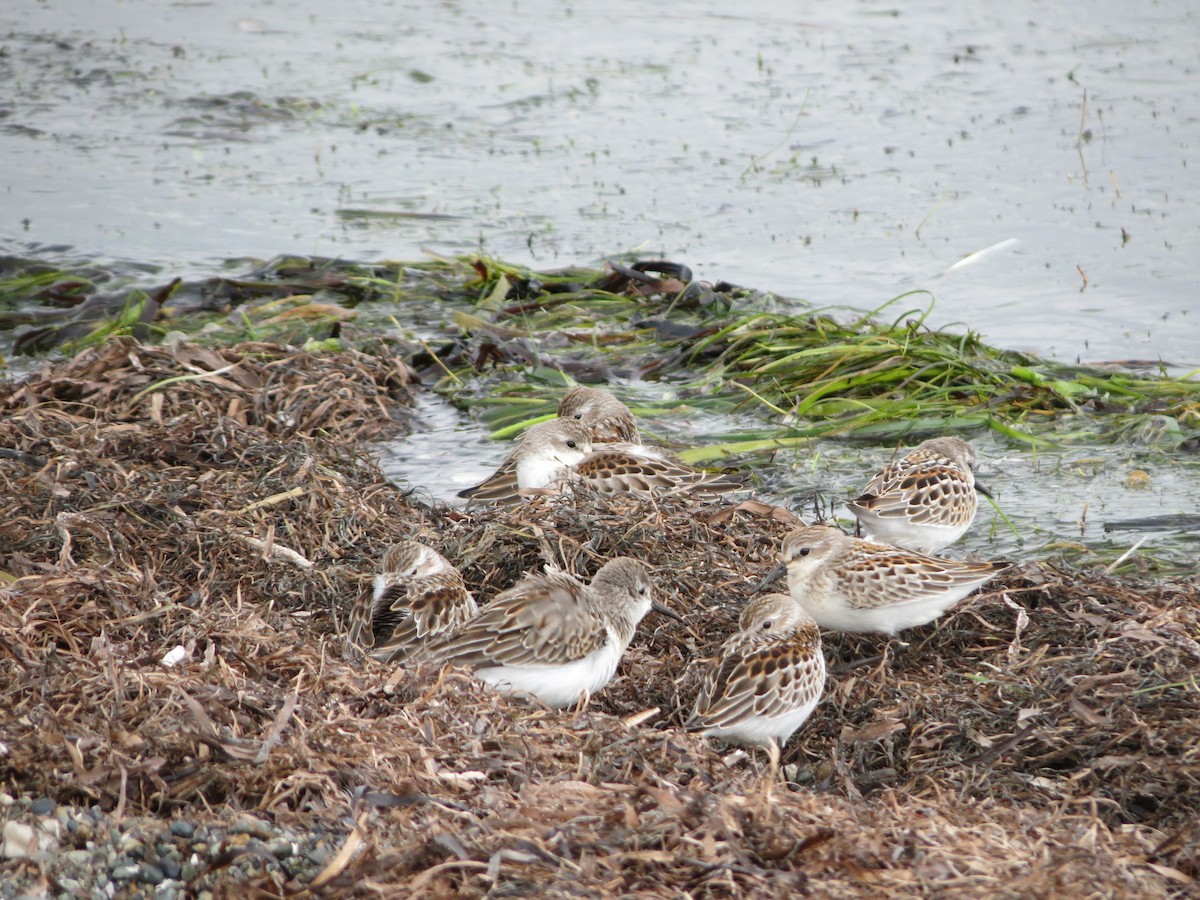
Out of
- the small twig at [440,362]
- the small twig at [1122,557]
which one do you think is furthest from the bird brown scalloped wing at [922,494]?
the small twig at [440,362]

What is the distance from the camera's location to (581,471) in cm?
704

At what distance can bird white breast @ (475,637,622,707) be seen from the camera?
16.8ft

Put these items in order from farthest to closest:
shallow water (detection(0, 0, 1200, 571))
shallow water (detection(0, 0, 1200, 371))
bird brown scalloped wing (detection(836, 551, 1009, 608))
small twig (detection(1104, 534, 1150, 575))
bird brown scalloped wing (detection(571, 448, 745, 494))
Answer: shallow water (detection(0, 0, 1200, 371)), shallow water (detection(0, 0, 1200, 571)), bird brown scalloped wing (detection(571, 448, 745, 494)), small twig (detection(1104, 534, 1150, 575)), bird brown scalloped wing (detection(836, 551, 1009, 608))

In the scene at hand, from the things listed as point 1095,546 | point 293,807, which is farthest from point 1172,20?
point 293,807

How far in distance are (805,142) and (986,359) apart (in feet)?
16.7

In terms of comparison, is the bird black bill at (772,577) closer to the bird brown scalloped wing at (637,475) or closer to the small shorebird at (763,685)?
the small shorebird at (763,685)

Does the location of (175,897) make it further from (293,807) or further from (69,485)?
(69,485)

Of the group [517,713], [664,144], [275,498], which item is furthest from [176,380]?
[664,144]

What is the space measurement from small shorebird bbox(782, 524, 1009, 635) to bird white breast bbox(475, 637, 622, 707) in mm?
903

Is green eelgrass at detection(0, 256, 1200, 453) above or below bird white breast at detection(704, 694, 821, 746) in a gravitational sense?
below

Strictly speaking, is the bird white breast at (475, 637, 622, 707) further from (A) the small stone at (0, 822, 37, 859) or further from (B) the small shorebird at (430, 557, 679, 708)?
(A) the small stone at (0, 822, 37, 859)

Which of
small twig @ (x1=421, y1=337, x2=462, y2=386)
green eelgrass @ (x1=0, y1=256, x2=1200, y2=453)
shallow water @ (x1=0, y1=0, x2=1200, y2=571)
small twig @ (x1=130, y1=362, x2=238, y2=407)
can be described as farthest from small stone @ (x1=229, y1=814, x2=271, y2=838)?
small twig @ (x1=421, y1=337, x2=462, y2=386)

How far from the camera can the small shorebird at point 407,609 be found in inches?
209

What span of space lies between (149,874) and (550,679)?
186 cm
